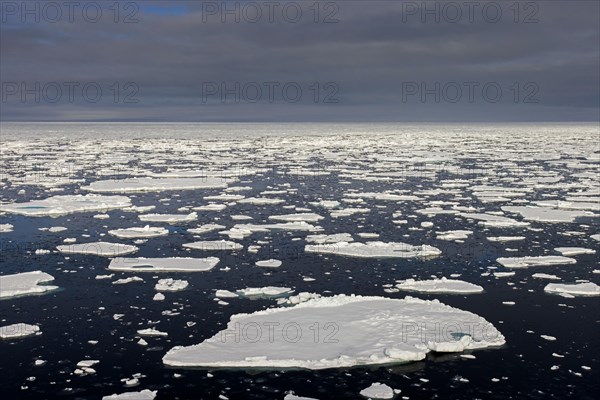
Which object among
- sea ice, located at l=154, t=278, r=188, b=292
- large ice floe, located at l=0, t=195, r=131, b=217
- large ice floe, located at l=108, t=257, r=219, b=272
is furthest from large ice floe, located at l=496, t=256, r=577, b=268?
large ice floe, located at l=0, t=195, r=131, b=217

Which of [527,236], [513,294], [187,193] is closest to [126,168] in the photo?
[187,193]

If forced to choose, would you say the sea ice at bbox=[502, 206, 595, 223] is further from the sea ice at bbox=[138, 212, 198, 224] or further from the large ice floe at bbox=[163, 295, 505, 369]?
the sea ice at bbox=[138, 212, 198, 224]

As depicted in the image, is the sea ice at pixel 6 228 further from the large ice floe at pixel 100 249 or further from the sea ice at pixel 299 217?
the sea ice at pixel 299 217

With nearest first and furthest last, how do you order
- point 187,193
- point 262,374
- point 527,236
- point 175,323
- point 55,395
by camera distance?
1. point 55,395
2. point 262,374
3. point 175,323
4. point 527,236
5. point 187,193

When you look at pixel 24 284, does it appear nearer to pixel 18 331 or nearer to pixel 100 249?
pixel 18 331

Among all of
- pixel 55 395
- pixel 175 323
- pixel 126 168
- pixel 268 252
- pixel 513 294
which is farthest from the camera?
pixel 126 168

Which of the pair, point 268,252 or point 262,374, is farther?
point 268,252

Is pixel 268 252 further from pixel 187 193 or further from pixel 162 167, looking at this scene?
pixel 162 167

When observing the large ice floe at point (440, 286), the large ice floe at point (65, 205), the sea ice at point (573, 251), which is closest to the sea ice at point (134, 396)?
the large ice floe at point (440, 286)
